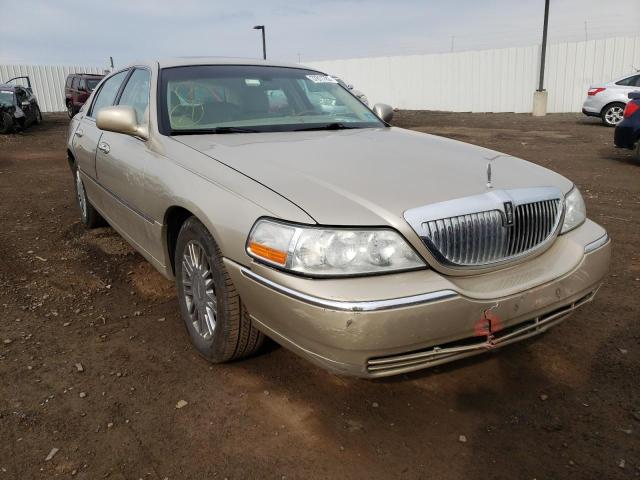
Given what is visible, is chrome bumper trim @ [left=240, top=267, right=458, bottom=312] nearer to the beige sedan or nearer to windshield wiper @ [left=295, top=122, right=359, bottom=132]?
the beige sedan

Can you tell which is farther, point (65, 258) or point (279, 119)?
point (65, 258)

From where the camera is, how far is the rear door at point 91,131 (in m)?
4.24

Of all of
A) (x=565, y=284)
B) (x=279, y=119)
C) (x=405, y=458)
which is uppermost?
(x=279, y=119)

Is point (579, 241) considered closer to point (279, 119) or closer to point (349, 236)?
point (349, 236)

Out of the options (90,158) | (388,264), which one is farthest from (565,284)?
(90,158)

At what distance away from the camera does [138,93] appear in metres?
3.74

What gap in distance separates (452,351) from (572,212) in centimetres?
110

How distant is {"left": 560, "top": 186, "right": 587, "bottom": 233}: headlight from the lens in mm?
2633

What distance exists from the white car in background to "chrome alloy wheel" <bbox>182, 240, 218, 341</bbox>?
47.1ft

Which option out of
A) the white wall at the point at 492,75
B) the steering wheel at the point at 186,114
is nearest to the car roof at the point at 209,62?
the steering wheel at the point at 186,114

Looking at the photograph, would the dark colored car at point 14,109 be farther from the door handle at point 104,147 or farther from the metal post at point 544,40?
the metal post at point 544,40

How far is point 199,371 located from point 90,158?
235 centimetres

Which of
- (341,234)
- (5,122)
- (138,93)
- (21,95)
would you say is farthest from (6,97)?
(341,234)

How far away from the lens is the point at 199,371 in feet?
9.16
